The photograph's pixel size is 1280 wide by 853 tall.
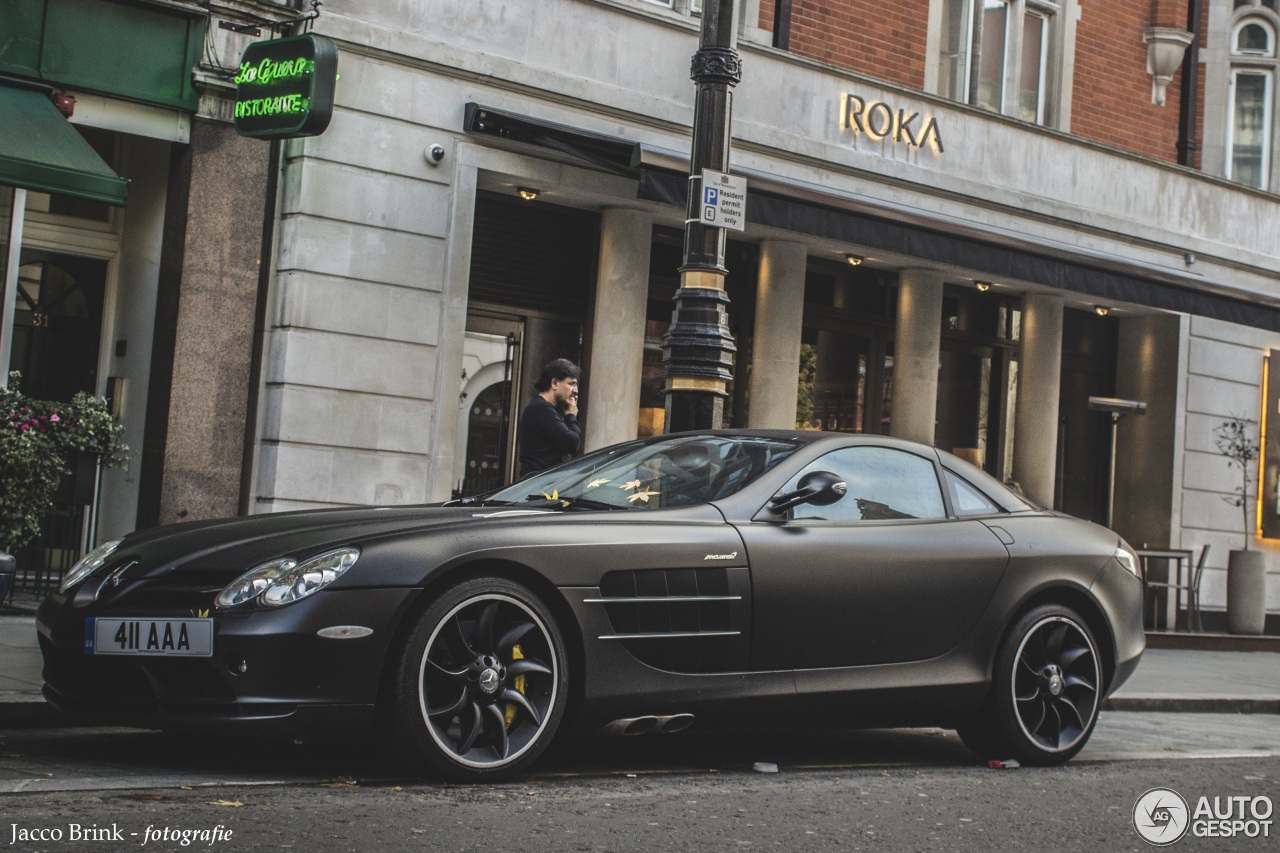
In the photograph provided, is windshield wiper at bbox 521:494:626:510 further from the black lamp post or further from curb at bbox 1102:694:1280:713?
curb at bbox 1102:694:1280:713

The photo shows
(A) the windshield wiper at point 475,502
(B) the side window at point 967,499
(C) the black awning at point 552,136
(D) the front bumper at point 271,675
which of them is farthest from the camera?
(C) the black awning at point 552,136

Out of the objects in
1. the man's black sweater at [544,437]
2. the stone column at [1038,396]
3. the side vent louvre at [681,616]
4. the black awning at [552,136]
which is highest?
the black awning at [552,136]

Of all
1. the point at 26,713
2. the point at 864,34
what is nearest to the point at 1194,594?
the point at 864,34

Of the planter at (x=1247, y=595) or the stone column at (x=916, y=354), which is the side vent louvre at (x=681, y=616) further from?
the planter at (x=1247, y=595)

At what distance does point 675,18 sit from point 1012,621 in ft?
29.9

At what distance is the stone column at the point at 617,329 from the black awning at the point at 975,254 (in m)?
1.45

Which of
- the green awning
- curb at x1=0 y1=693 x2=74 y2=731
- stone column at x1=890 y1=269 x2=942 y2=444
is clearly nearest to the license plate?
curb at x1=0 y1=693 x2=74 y2=731

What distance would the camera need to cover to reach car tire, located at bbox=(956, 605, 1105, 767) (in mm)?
6773

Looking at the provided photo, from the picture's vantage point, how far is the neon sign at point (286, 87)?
11289mm

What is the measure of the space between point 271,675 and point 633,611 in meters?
1.35

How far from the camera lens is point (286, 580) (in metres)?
5.16

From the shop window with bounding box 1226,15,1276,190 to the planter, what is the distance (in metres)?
5.88

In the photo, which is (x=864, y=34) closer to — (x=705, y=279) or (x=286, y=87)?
(x=286, y=87)

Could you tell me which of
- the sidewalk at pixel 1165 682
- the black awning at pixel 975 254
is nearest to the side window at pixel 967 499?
the sidewalk at pixel 1165 682
